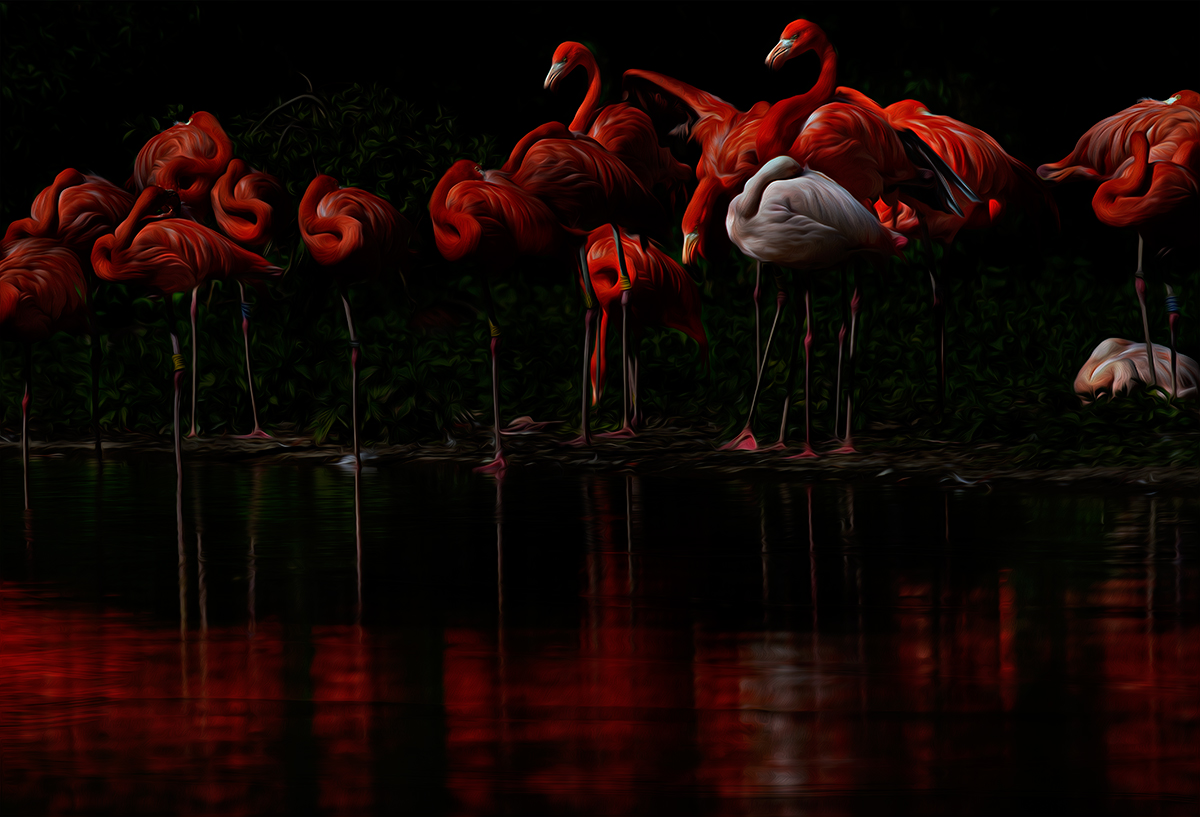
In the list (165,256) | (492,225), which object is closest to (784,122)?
(492,225)

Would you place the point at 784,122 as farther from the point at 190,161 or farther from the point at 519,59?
the point at 519,59

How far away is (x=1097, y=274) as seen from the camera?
41.0 feet

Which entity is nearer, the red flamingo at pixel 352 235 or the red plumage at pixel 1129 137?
the red flamingo at pixel 352 235

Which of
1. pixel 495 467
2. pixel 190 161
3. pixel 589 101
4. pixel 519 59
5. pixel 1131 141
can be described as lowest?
pixel 495 467

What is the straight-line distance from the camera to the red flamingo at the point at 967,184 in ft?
28.4

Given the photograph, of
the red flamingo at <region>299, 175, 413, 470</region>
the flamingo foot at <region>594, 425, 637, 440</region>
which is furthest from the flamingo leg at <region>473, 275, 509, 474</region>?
the flamingo foot at <region>594, 425, 637, 440</region>

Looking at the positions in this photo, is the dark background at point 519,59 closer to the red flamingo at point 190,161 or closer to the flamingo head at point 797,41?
the red flamingo at point 190,161

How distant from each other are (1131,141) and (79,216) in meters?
5.70

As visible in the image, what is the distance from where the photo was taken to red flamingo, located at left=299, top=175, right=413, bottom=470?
26.0ft

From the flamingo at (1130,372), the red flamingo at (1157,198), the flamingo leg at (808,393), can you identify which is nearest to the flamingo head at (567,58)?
the flamingo leg at (808,393)

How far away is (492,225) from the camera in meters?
7.96

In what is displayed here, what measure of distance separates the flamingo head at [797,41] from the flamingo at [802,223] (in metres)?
0.84

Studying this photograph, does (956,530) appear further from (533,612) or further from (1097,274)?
(1097,274)

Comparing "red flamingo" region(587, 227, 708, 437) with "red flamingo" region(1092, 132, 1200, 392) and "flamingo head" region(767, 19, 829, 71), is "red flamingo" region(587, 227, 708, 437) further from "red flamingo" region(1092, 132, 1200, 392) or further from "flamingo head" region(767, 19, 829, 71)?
"red flamingo" region(1092, 132, 1200, 392)
